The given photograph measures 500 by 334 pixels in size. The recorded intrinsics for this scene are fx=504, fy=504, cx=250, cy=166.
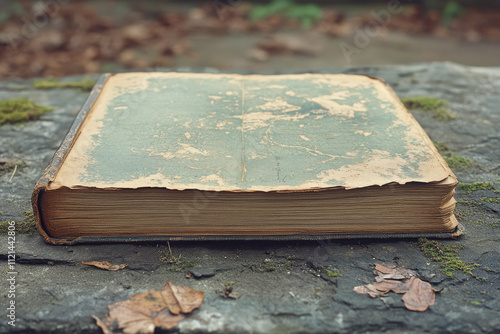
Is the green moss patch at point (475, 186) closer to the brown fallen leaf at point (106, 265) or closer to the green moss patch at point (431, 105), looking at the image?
the green moss patch at point (431, 105)

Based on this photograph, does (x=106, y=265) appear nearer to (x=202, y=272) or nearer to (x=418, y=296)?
(x=202, y=272)

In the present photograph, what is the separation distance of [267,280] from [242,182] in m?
0.27

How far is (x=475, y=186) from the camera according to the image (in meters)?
1.72

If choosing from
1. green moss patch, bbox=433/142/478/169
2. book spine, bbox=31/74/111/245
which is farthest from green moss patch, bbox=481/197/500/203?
book spine, bbox=31/74/111/245

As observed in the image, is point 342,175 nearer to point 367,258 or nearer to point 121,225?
point 367,258

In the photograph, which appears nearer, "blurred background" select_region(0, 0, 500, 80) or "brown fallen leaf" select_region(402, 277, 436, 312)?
"brown fallen leaf" select_region(402, 277, 436, 312)

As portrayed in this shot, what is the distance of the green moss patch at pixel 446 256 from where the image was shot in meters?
1.37

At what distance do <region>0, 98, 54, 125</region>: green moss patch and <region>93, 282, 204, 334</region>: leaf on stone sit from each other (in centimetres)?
126

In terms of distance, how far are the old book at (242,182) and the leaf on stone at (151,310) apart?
0.21 metres

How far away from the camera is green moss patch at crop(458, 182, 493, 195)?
5.62ft

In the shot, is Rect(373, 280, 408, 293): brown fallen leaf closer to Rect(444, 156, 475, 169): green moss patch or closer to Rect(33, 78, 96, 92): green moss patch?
Rect(444, 156, 475, 169): green moss patch

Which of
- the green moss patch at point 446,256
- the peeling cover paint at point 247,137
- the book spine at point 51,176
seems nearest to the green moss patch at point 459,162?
the peeling cover paint at point 247,137

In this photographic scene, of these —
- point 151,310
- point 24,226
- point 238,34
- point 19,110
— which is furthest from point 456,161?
point 238,34

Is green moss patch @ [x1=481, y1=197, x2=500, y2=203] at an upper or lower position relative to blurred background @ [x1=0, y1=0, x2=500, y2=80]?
upper
